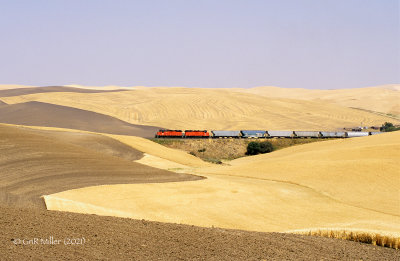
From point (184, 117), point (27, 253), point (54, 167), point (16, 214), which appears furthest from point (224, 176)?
point (184, 117)

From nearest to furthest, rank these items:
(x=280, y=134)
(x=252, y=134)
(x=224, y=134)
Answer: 1. (x=224, y=134)
2. (x=280, y=134)
3. (x=252, y=134)

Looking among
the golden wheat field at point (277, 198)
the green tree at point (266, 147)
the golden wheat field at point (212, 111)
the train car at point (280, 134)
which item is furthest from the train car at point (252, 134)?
the golden wheat field at point (277, 198)

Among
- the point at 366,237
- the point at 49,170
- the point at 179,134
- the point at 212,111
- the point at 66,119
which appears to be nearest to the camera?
the point at 366,237

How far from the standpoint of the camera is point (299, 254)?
54.2 feet

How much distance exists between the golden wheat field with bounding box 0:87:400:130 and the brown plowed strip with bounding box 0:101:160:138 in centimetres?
742

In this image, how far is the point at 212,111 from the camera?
15062cm

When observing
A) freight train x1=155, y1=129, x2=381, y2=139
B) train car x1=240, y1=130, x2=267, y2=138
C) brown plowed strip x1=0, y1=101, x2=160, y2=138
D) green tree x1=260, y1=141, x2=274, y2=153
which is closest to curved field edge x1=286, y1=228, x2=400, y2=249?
green tree x1=260, y1=141, x2=274, y2=153

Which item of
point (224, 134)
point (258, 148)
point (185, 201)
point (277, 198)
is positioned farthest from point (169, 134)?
point (185, 201)

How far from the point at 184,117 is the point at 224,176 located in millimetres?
89744

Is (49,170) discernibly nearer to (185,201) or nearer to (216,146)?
(185,201)

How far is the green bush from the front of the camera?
312 feet

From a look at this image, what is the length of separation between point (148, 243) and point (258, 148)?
79785 mm

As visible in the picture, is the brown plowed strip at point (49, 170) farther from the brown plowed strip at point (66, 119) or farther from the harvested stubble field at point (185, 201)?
the brown plowed strip at point (66, 119)

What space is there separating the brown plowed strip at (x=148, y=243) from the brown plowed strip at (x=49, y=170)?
9288 millimetres
